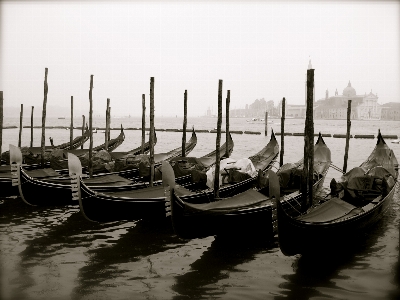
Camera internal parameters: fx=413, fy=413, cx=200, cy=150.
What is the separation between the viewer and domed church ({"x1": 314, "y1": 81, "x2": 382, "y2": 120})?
132700 mm

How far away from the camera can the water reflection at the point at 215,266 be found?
5.18m

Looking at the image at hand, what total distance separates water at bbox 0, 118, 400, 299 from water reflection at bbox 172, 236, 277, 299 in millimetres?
13

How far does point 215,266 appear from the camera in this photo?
19.6 feet

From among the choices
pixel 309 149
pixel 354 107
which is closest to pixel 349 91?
pixel 354 107

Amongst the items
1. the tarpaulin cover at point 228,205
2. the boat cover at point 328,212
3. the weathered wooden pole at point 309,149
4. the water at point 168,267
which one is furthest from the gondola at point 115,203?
the boat cover at point 328,212

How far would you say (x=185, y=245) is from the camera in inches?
269

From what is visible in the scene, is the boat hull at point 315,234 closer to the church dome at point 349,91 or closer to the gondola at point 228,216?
the gondola at point 228,216

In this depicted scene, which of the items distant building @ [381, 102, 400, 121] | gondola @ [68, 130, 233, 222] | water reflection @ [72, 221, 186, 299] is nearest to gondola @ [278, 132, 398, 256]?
water reflection @ [72, 221, 186, 299]

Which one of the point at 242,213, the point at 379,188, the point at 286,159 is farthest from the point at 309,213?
the point at 286,159

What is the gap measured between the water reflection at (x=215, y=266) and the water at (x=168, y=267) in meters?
0.01

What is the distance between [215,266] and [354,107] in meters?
137

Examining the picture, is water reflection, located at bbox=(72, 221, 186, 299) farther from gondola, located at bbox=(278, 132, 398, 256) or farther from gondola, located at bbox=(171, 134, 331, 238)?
gondola, located at bbox=(278, 132, 398, 256)

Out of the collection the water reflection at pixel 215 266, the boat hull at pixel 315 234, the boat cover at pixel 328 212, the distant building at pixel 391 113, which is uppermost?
the distant building at pixel 391 113

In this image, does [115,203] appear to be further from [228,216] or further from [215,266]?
[215,266]
